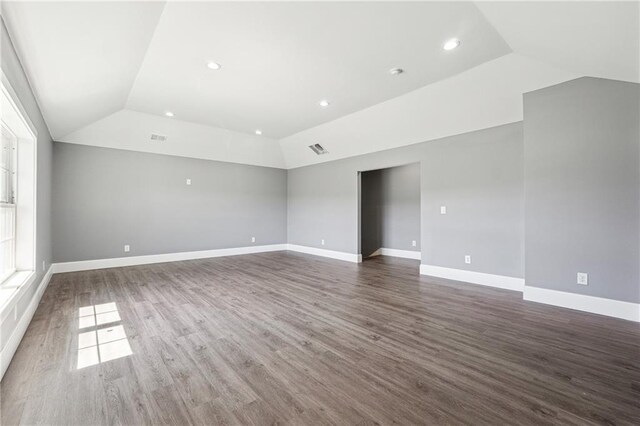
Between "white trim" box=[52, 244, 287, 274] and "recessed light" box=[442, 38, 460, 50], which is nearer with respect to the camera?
"recessed light" box=[442, 38, 460, 50]

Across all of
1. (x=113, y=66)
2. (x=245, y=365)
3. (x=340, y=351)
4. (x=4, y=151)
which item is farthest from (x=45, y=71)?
(x=340, y=351)

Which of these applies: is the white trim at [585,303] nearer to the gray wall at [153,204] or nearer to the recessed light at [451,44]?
the recessed light at [451,44]

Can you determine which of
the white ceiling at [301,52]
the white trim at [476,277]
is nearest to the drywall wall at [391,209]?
the white trim at [476,277]

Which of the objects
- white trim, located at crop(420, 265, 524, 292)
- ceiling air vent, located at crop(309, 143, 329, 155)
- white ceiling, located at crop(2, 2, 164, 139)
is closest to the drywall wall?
ceiling air vent, located at crop(309, 143, 329, 155)

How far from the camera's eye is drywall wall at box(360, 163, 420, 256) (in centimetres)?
674

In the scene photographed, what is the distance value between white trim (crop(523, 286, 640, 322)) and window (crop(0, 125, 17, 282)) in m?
5.73

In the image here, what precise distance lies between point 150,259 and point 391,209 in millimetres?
5729

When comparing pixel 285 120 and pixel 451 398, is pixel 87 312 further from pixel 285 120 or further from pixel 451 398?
pixel 285 120

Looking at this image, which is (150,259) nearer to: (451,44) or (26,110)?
(26,110)

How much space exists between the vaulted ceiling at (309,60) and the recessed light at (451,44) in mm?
65

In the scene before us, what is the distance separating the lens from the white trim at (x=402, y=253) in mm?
6646

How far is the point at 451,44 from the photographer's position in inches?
106

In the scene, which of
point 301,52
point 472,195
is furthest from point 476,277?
point 301,52

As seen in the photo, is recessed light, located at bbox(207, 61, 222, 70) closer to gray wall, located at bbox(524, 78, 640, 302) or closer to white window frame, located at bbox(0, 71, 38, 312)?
white window frame, located at bbox(0, 71, 38, 312)
